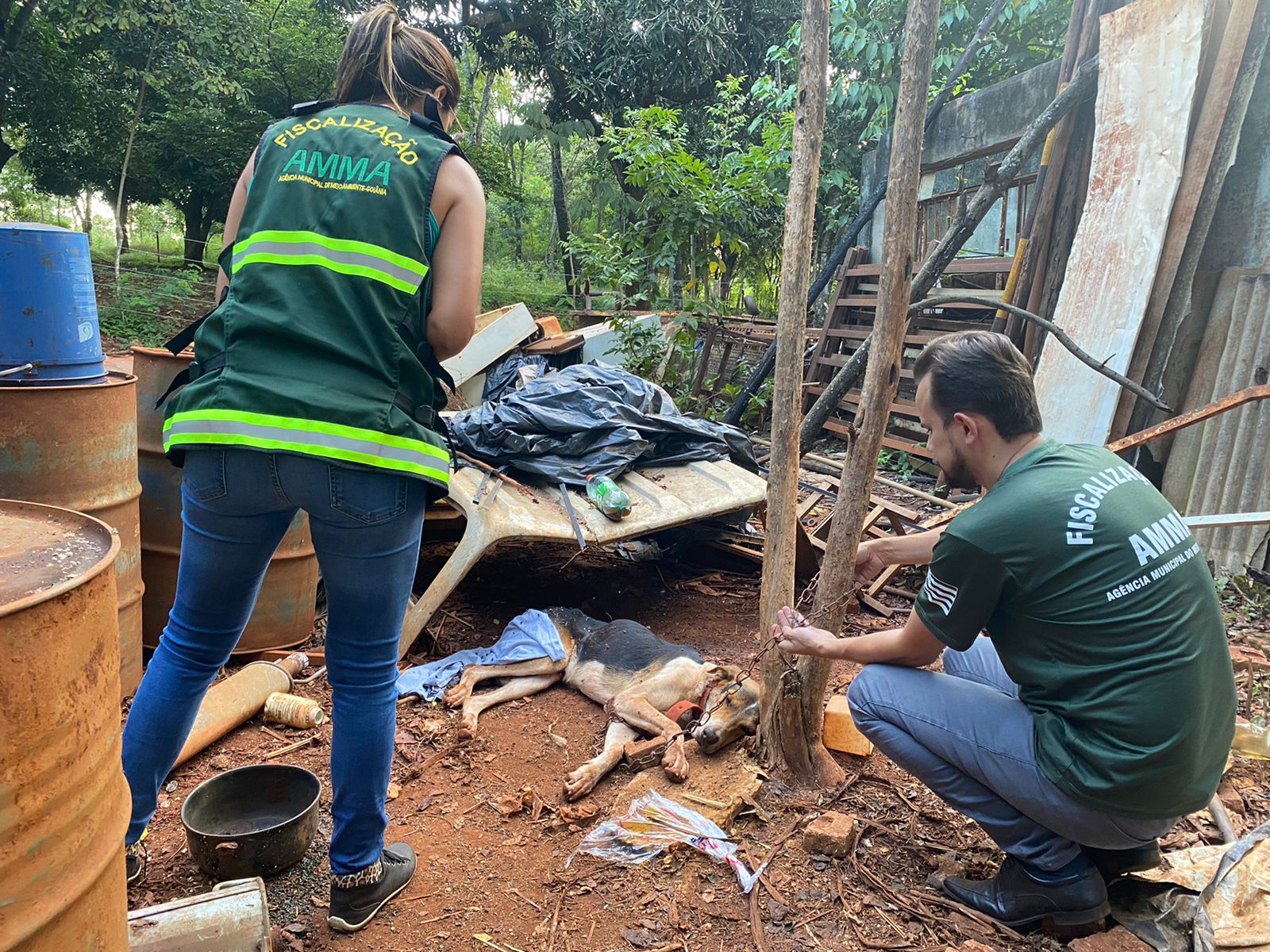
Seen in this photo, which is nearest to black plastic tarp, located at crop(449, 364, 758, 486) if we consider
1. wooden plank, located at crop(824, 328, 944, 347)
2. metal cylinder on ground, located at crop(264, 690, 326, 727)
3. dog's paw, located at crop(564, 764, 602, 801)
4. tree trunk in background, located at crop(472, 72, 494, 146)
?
metal cylinder on ground, located at crop(264, 690, 326, 727)

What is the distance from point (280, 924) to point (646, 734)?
148cm

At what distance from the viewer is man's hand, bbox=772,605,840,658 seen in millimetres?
2373

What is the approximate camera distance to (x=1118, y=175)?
16.4 ft

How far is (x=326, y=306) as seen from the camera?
1.81 meters

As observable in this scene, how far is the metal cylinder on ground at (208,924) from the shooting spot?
1720mm

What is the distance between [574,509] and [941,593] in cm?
244

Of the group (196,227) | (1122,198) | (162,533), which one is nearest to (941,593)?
(162,533)

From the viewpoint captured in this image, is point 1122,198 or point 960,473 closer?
point 960,473

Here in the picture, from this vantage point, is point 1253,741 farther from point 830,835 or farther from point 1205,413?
point 830,835

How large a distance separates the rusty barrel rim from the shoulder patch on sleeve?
5.83ft

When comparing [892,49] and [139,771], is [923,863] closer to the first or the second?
[139,771]

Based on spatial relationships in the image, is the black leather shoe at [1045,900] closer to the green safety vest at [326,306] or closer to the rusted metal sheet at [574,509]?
the green safety vest at [326,306]

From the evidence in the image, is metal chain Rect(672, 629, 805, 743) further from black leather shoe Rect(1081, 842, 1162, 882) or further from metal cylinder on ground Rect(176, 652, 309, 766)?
metal cylinder on ground Rect(176, 652, 309, 766)

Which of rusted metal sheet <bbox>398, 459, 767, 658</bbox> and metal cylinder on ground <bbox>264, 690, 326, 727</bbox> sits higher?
rusted metal sheet <bbox>398, 459, 767, 658</bbox>
